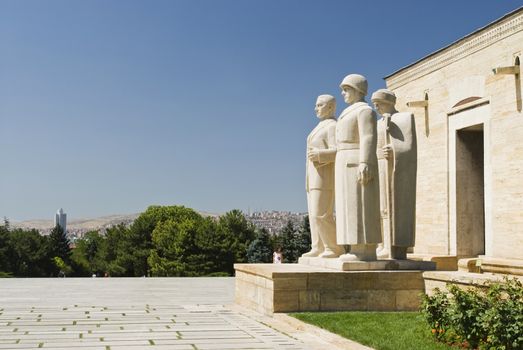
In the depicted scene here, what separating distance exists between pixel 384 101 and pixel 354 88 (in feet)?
3.09

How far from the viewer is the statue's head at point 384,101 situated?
1248 centimetres

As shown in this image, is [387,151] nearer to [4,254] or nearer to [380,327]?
[380,327]

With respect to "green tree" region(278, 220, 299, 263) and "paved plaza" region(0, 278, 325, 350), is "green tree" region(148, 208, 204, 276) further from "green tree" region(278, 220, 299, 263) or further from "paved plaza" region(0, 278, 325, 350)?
"paved plaza" region(0, 278, 325, 350)

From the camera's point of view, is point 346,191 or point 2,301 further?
point 2,301

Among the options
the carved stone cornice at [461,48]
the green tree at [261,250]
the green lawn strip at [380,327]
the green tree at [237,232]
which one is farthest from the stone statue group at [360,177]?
the green tree at [237,232]

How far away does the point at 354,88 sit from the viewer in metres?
11.8

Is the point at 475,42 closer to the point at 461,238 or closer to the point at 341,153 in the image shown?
the point at 461,238

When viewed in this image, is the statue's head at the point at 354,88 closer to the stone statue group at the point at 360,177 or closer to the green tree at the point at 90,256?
the stone statue group at the point at 360,177

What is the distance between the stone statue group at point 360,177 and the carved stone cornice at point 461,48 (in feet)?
19.0

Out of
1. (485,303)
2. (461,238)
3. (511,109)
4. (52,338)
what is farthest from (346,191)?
(461,238)

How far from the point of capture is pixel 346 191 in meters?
11.2

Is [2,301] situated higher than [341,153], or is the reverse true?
[341,153]

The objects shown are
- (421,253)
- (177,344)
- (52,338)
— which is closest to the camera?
(177,344)

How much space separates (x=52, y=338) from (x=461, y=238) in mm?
12813
